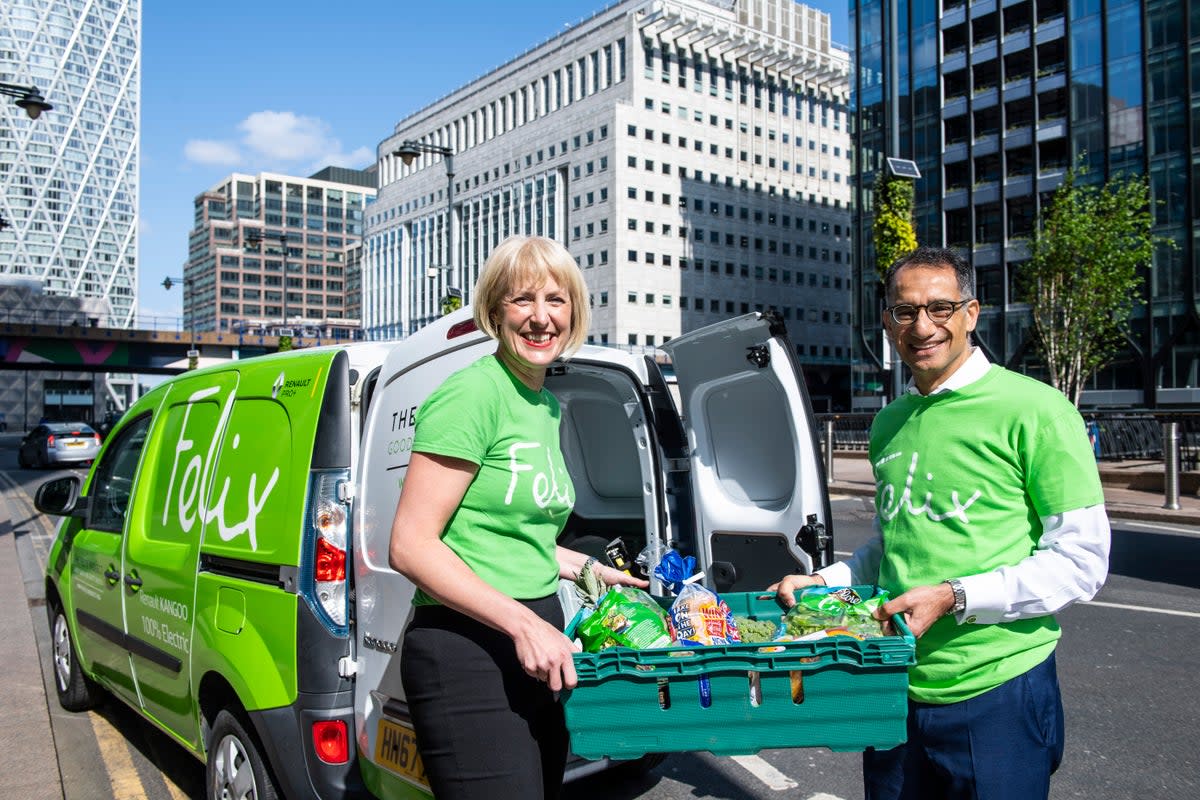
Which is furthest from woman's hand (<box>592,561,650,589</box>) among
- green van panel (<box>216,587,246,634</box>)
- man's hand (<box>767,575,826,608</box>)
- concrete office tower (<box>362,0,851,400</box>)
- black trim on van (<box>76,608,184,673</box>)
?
concrete office tower (<box>362,0,851,400</box>)

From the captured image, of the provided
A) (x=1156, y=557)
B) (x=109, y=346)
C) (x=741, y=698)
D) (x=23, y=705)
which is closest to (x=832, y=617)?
(x=741, y=698)

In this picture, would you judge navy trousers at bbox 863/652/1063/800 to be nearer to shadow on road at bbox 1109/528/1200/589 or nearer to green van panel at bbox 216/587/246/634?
green van panel at bbox 216/587/246/634

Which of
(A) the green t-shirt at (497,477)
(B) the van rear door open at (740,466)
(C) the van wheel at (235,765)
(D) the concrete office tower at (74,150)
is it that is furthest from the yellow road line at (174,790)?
(D) the concrete office tower at (74,150)

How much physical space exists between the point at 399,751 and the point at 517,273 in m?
1.52

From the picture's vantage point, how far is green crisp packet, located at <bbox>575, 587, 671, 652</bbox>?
2.11 meters

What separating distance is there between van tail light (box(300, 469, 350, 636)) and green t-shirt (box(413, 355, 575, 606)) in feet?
3.48

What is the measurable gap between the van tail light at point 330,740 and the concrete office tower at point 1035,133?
4045 cm

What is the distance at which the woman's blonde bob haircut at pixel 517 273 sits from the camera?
89.2 inches

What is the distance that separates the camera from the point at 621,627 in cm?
213

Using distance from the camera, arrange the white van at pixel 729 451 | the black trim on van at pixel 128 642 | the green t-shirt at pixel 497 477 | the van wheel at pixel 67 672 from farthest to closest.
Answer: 1. the van wheel at pixel 67 672
2. the white van at pixel 729 451
3. the black trim on van at pixel 128 642
4. the green t-shirt at pixel 497 477

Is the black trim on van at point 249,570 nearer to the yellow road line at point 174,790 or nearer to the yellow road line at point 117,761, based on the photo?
the yellow road line at point 174,790

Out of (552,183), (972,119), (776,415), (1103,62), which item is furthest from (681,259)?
(776,415)

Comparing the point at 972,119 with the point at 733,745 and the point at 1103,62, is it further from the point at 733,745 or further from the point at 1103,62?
the point at 733,745

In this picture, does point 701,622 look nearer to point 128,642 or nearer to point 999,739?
point 999,739
